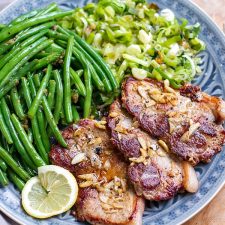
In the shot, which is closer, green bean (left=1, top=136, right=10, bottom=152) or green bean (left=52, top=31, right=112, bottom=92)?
green bean (left=1, top=136, right=10, bottom=152)

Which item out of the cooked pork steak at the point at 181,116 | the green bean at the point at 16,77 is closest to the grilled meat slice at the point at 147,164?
the cooked pork steak at the point at 181,116

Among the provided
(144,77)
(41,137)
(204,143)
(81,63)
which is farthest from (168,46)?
(41,137)

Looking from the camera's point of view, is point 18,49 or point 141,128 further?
point 18,49

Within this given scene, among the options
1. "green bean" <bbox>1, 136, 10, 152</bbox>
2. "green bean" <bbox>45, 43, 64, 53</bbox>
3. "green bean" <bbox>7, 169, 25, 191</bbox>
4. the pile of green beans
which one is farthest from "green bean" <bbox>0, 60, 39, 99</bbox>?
"green bean" <bbox>7, 169, 25, 191</bbox>

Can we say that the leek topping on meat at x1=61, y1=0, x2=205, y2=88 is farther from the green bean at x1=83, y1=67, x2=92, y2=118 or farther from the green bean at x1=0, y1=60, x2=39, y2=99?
the green bean at x1=0, y1=60, x2=39, y2=99

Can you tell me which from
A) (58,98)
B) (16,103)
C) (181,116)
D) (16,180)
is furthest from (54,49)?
(181,116)

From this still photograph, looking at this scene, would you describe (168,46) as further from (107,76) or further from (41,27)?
(41,27)

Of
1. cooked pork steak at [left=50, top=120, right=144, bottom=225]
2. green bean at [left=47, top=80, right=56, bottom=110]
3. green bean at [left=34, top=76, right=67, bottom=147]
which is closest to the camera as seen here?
cooked pork steak at [left=50, top=120, right=144, bottom=225]
